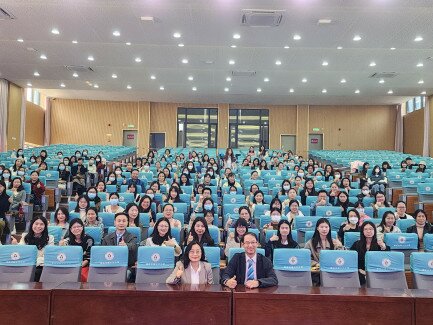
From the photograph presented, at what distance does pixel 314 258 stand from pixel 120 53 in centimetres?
1067

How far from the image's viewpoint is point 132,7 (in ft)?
33.0

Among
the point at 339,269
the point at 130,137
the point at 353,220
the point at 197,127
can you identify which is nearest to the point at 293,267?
the point at 339,269

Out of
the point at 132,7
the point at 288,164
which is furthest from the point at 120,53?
the point at 288,164

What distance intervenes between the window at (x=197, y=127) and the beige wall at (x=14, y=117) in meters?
8.40

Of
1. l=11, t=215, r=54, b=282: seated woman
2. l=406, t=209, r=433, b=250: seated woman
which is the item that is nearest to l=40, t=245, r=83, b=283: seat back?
l=11, t=215, r=54, b=282: seated woman

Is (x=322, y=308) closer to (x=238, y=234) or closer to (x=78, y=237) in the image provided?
(x=238, y=234)

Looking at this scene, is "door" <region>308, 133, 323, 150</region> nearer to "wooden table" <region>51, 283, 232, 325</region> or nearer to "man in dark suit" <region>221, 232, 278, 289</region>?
"man in dark suit" <region>221, 232, 278, 289</region>

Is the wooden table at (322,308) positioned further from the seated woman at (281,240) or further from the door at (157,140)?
the door at (157,140)

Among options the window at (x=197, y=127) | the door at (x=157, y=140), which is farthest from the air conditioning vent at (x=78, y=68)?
the window at (x=197, y=127)

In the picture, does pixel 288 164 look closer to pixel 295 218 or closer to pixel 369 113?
pixel 295 218

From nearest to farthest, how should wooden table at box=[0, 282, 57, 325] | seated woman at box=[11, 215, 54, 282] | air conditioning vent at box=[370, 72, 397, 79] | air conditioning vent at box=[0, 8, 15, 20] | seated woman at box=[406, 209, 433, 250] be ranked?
wooden table at box=[0, 282, 57, 325], seated woman at box=[11, 215, 54, 282], seated woman at box=[406, 209, 433, 250], air conditioning vent at box=[0, 8, 15, 20], air conditioning vent at box=[370, 72, 397, 79]

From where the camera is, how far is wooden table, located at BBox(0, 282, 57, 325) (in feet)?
9.05

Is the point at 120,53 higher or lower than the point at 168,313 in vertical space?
higher

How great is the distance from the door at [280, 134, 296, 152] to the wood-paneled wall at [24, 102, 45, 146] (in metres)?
13.3
